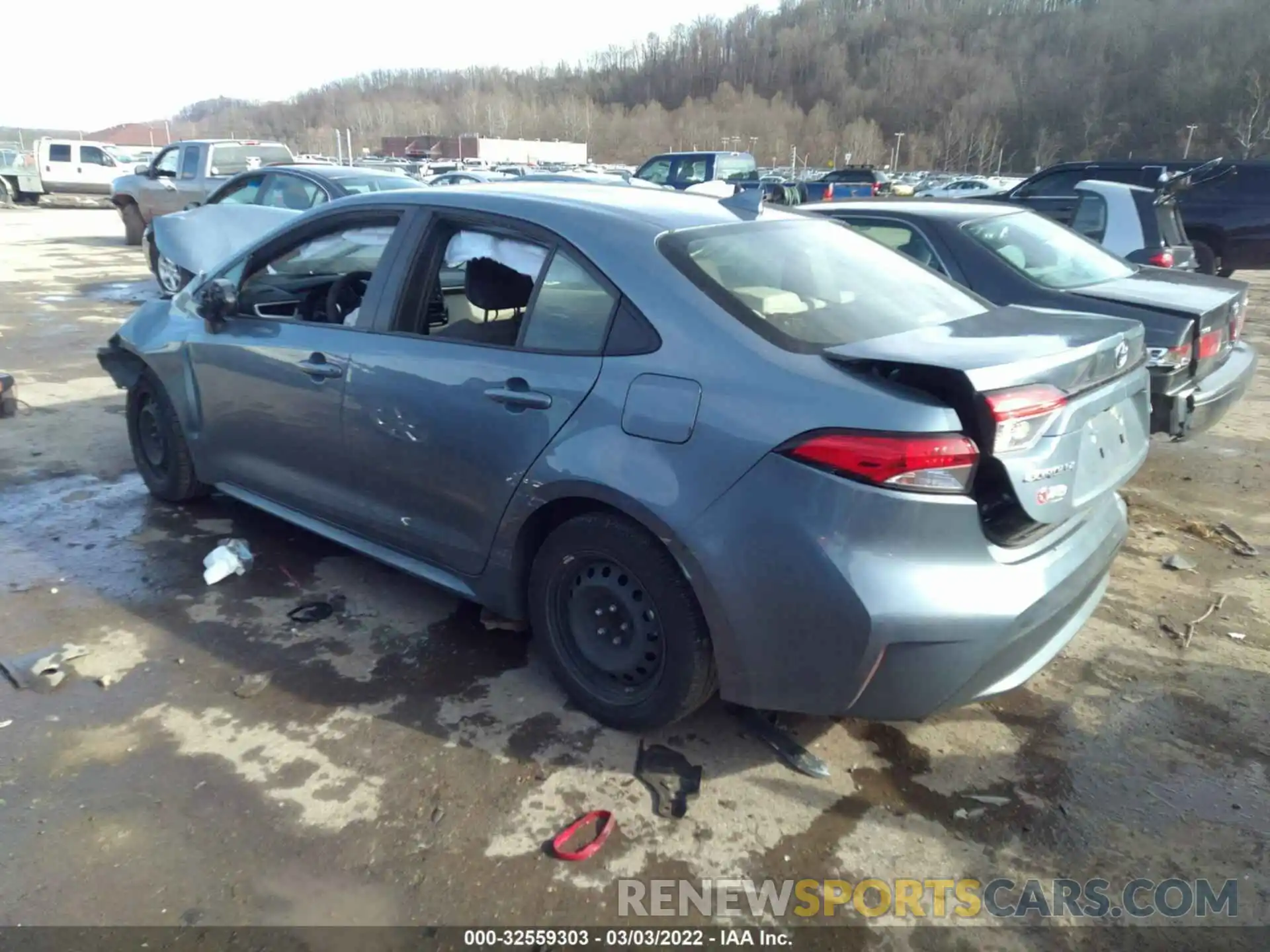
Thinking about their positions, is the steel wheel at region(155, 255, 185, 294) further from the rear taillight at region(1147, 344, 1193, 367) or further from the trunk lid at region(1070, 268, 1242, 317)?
the rear taillight at region(1147, 344, 1193, 367)

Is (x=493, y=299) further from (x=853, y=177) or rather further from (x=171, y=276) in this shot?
(x=853, y=177)

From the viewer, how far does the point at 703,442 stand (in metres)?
2.51

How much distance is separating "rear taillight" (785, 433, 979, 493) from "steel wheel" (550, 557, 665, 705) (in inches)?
30.0

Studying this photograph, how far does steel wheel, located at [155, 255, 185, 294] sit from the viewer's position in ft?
30.5

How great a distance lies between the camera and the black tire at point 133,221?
50.7 ft

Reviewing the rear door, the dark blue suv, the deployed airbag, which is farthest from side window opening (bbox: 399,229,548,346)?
the rear door

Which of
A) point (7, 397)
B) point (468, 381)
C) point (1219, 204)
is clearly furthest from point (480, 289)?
point (1219, 204)

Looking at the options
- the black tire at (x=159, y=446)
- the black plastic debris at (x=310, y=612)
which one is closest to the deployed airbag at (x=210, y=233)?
the black tire at (x=159, y=446)

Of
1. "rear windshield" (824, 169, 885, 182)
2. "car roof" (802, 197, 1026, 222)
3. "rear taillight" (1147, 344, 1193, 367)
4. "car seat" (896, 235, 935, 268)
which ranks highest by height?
"rear windshield" (824, 169, 885, 182)

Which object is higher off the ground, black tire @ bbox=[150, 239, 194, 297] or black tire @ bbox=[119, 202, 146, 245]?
black tire @ bbox=[119, 202, 146, 245]

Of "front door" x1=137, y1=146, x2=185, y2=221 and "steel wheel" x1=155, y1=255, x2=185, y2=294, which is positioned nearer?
"steel wheel" x1=155, y1=255, x2=185, y2=294

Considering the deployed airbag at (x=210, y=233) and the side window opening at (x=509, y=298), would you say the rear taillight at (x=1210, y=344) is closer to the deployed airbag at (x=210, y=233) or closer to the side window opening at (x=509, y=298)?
the side window opening at (x=509, y=298)

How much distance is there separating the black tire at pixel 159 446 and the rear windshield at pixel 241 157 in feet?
33.9

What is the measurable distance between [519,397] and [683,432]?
0.66 meters
